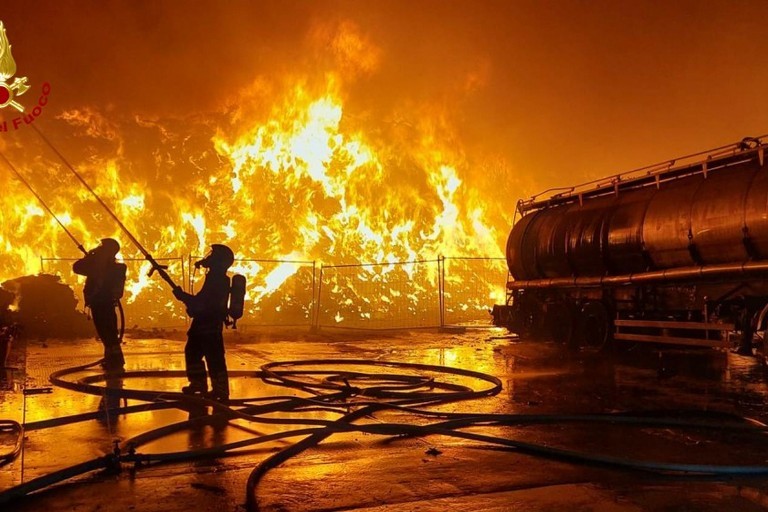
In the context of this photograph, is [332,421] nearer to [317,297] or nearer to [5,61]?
[317,297]

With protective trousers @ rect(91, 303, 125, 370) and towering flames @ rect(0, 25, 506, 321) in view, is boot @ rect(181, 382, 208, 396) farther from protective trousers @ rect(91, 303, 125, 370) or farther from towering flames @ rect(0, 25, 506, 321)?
towering flames @ rect(0, 25, 506, 321)

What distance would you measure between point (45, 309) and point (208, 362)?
423 inches

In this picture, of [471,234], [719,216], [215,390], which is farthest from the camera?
[471,234]

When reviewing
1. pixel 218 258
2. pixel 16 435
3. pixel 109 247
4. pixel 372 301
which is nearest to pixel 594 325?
pixel 218 258

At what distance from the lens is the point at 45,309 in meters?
15.8

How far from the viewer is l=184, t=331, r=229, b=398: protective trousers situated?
6.92m

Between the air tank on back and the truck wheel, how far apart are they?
72 centimetres

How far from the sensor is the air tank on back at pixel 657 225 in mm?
9625

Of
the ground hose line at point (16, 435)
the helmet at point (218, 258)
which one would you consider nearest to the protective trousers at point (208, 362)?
the helmet at point (218, 258)

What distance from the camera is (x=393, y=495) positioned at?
12.3 ft

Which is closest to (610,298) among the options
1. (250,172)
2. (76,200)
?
(250,172)

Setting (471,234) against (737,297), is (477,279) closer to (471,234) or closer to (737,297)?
(471,234)

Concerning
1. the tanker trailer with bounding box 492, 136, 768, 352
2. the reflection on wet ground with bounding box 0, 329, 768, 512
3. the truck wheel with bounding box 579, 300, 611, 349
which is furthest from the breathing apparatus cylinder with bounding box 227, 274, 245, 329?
the truck wheel with bounding box 579, 300, 611, 349

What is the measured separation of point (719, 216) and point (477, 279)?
1514 cm
